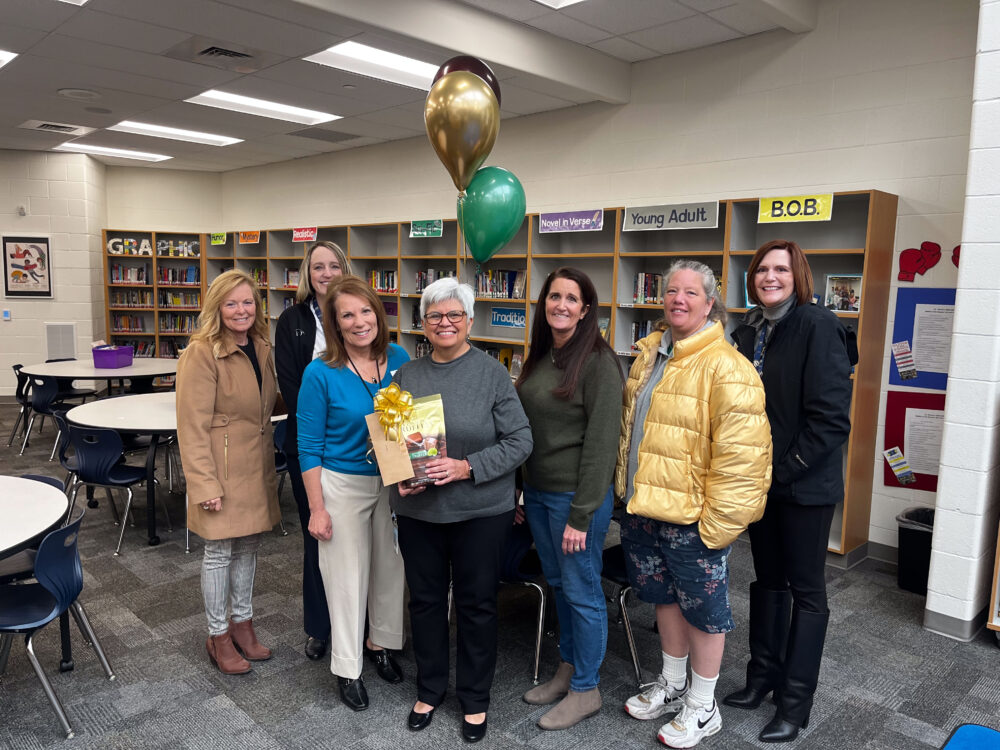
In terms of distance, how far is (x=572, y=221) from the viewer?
526cm

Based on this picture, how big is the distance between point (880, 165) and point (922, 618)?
8.06 feet

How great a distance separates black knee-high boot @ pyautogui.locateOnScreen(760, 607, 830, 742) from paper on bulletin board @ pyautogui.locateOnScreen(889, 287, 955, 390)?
214 centimetres

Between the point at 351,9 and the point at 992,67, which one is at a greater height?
the point at 351,9

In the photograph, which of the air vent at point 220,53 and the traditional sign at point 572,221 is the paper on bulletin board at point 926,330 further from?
the air vent at point 220,53

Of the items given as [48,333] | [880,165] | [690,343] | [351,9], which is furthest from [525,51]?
[48,333]

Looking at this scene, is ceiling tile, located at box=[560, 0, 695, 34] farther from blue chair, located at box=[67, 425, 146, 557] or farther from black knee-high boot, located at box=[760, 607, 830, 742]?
blue chair, located at box=[67, 425, 146, 557]

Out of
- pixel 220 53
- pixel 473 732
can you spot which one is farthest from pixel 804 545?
pixel 220 53

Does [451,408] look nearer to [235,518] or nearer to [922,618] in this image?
[235,518]

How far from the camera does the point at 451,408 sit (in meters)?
2.21

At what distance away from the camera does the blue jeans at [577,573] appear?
7.70 ft

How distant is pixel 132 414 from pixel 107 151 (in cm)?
549

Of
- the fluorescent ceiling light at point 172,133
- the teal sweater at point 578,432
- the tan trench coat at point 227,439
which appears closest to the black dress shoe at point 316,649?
the tan trench coat at point 227,439

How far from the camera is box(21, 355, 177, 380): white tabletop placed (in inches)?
230

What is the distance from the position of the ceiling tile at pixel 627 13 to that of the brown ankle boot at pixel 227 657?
3700 millimetres
